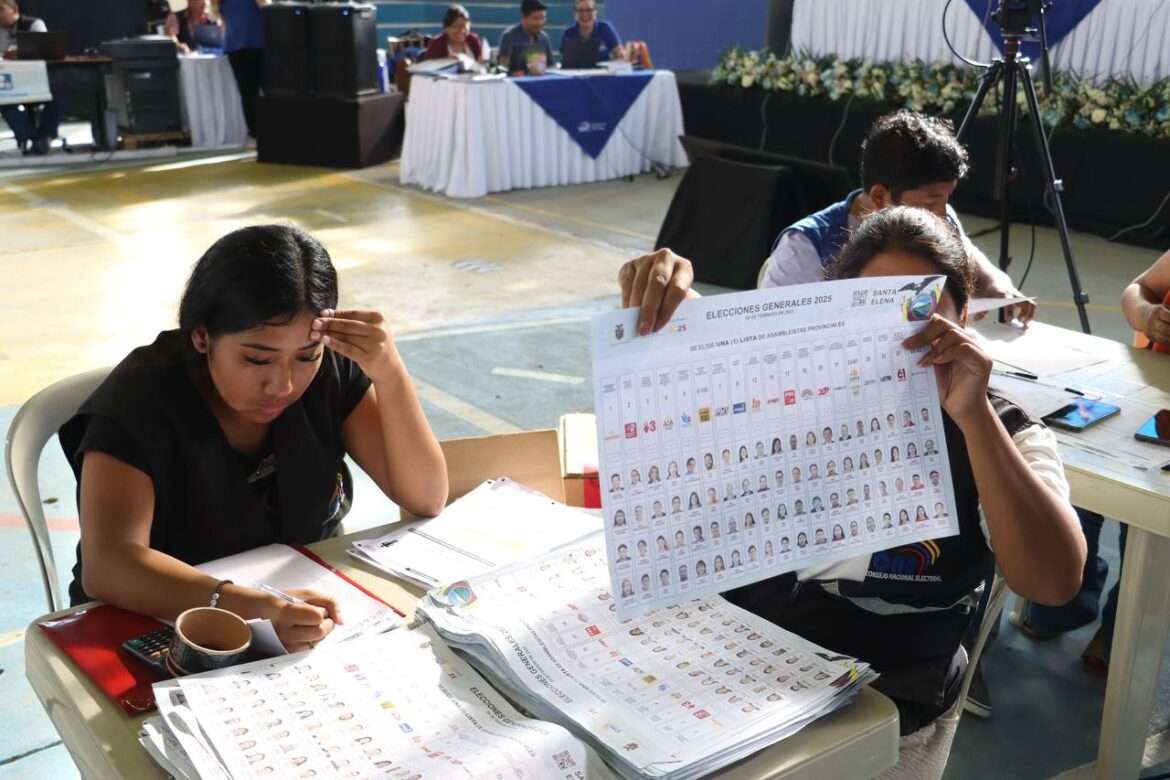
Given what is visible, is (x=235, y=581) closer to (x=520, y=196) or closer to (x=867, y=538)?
(x=867, y=538)

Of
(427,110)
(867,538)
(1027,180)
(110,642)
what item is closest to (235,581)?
(110,642)

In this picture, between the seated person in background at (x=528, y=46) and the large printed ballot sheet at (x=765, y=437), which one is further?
the seated person in background at (x=528, y=46)

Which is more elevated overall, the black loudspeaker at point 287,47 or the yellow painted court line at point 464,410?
the black loudspeaker at point 287,47

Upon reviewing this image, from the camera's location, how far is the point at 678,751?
1100 millimetres

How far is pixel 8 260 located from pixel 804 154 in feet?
18.5

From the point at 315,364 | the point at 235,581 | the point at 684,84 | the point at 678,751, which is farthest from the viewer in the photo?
the point at 684,84

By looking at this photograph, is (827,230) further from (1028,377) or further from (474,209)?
(474,209)

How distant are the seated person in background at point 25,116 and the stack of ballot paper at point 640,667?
987 cm

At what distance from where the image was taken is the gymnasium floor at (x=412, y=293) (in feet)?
8.32

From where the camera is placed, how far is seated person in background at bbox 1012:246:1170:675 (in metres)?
2.67

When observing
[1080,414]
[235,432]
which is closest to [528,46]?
[1080,414]

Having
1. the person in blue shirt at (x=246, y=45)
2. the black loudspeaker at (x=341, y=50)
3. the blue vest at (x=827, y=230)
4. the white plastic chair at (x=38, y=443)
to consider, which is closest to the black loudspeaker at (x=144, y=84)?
the person in blue shirt at (x=246, y=45)

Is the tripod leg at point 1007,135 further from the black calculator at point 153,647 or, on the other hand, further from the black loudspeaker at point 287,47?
the black loudspeaker at point 287,47

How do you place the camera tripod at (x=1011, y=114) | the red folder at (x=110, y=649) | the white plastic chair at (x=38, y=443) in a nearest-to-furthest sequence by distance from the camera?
1. the red folder at (x=110, y=649)
2. the white plastic chair at (x=38, y=443)
3. the camera tripod at (x=1011, y=114)
